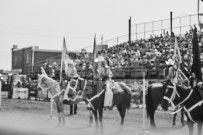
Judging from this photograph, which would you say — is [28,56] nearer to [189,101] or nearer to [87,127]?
[87,127]

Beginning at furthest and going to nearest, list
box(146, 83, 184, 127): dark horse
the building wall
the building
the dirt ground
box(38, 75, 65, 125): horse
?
the building wall < the building < box(38, 75, 65, 125): horse < box(146, 83, 184, 127): dark horse < the dirt ground

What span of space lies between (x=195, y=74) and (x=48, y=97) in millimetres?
19551

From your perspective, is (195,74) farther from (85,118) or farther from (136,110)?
(136,110)

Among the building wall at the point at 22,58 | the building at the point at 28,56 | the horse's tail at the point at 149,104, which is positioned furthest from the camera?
the building wall at the point at 22,58

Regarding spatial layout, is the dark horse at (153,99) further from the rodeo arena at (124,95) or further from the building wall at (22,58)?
the building wall at (22,58)

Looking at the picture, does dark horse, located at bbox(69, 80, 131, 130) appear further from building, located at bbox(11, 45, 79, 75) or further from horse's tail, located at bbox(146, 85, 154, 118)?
building, located at bbox(11, 45, 79, 75)

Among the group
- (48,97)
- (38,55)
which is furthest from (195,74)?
(38,55)

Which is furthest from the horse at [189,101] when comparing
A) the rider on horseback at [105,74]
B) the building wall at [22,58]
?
the building wall at [22,58]

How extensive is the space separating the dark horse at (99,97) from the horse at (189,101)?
3.06 m

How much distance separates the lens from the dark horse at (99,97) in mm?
13773

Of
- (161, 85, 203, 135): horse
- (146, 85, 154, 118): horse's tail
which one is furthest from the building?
(161, 85, 203, 135): horse

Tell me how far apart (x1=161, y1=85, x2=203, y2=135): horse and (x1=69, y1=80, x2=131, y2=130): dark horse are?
3.06 m

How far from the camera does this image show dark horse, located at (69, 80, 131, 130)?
542 inches

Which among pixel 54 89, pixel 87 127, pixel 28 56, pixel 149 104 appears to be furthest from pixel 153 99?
pixel 28 56
